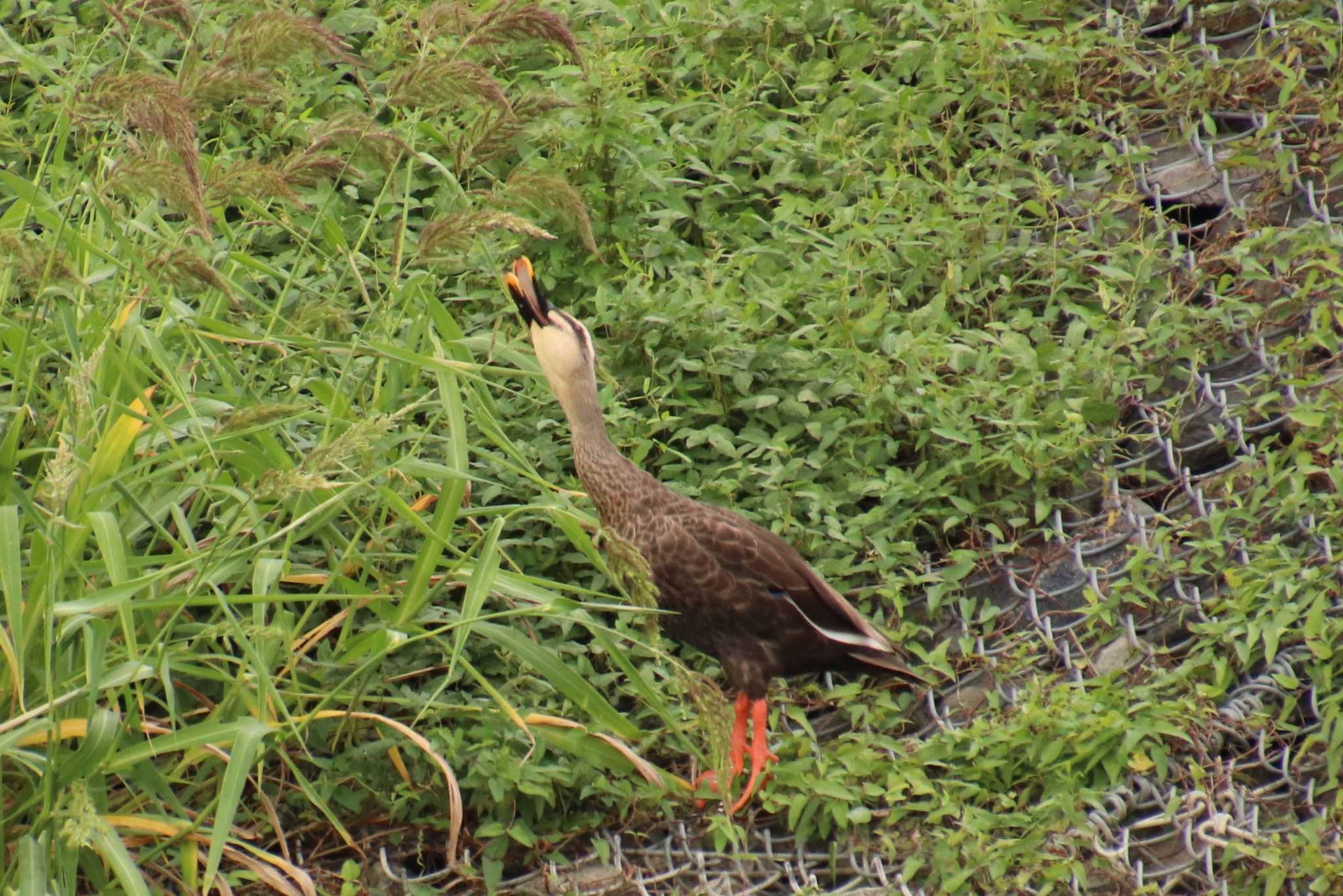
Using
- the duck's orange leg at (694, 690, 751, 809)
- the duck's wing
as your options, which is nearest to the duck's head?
the duck's wing

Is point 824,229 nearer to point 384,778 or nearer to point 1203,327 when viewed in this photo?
point 1203,327

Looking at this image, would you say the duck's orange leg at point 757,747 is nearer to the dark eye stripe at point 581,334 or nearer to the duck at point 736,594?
the duck at point 736,594

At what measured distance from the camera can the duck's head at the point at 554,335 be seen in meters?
4.20

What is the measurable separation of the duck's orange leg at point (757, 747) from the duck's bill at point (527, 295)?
1051mm

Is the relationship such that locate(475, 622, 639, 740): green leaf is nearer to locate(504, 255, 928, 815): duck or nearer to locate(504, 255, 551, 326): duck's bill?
locate(504, 255, 928, 815): duck

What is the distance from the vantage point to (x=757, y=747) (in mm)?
4016

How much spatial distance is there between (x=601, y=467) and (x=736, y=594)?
47 centimetres

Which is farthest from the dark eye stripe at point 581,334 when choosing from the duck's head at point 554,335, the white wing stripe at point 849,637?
the white wing stripe at point 849,637

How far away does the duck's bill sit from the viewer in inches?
165

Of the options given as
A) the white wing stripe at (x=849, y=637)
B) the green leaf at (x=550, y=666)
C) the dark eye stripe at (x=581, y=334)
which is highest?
the dark eye stripe at (x=581, y=334)

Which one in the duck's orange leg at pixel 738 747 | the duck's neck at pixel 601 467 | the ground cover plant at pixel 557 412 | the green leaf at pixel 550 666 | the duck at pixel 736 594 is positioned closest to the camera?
the ground cover plant at pixel 557 412

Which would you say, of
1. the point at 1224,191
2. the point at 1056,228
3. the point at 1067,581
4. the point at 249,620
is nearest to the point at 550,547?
the point at 249,620

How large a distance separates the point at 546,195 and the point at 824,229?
75.5 inches

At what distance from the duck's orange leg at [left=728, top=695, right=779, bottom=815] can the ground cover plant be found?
0.07m
